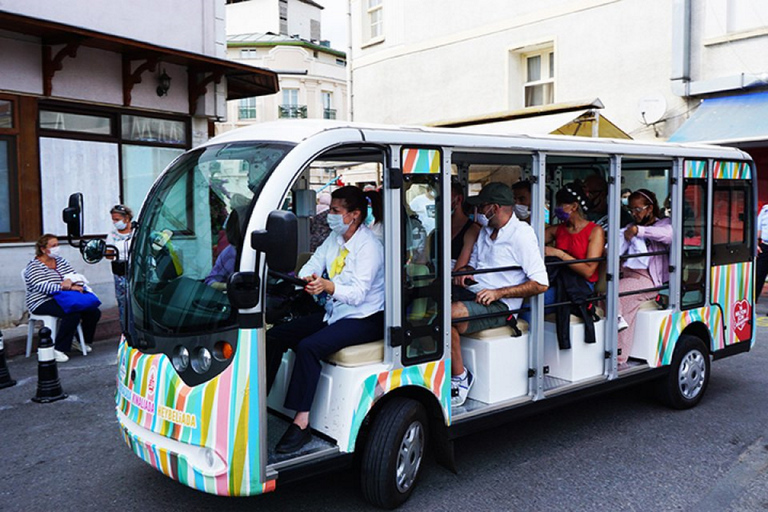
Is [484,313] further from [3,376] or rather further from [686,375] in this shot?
[3,376]

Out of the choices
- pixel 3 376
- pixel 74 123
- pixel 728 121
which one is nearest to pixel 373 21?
pixel 728 121

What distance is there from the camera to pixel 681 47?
43.7 ft

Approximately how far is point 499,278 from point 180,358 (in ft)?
7.11

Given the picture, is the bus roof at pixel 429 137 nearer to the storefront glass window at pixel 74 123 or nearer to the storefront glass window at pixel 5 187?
the storefront glass window at pixel 5 187

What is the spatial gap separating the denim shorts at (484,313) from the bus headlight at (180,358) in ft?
5.96

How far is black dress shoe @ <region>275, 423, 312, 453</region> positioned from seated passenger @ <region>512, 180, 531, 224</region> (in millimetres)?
2306

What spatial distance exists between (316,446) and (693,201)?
150 inches

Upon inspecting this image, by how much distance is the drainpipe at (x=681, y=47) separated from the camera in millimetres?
13258

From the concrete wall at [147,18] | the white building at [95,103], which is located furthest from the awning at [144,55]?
the concrete wall at [147,18]

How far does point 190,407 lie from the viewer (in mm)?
3586

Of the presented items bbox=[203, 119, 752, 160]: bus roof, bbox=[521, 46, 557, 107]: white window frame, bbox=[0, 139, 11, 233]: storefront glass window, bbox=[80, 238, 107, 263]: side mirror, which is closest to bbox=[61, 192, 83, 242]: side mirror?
bbox=[80, 238, 107, 263]: side mirror

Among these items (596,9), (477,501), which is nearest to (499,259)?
(477,501)

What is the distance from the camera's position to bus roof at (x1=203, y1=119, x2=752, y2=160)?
3912mm

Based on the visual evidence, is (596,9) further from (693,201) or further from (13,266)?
(13,266)
